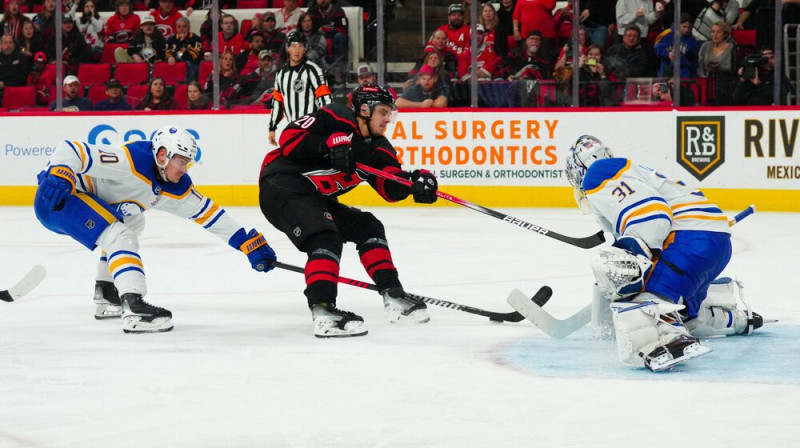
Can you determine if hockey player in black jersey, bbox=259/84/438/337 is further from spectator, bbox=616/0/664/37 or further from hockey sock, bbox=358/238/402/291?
spectator, bbox=616/0/664/37

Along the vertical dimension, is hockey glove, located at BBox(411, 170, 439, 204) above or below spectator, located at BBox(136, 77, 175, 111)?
below

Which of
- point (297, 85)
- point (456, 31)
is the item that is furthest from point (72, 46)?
point (456, 31)

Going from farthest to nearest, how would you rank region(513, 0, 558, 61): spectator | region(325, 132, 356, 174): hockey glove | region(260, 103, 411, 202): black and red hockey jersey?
region(513, 0, 558, 61): spectator
region(260, 103, 411, 202): black and red hockey jersey
region(325, 132, 356, 174): hockey glove

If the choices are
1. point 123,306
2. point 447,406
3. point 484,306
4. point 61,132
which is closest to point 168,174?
point 123,306

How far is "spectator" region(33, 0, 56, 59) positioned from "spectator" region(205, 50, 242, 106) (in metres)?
1.50

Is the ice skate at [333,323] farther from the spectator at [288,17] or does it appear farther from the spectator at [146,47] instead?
the spectator at [146,47]

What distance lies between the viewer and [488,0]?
9.55 meters

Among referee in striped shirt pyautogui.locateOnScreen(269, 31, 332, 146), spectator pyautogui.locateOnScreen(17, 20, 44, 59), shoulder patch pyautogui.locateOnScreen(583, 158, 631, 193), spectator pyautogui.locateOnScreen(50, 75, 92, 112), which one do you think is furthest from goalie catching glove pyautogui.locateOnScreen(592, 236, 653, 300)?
spectator pyautogui.locateOnScreen(17, 20, 44, 59)

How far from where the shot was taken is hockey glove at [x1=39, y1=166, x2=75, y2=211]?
4.35 meters

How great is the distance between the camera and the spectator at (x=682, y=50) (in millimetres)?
9008

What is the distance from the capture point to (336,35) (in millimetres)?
9766

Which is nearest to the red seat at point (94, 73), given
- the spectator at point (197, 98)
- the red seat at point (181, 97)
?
the red seat at point (181, 97)

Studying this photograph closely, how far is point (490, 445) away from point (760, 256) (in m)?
4.11

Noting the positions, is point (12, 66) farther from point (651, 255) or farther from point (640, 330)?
point (640, 330)
